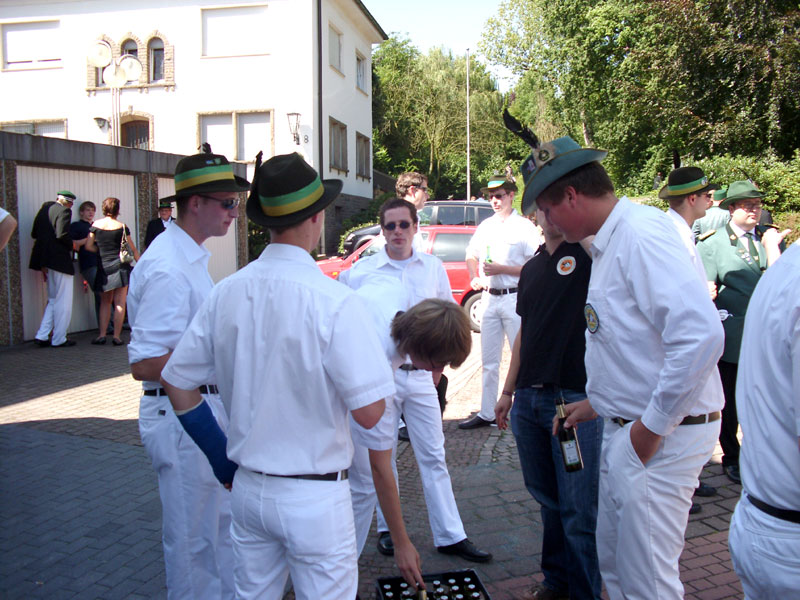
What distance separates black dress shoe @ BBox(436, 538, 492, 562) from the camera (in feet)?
13.0

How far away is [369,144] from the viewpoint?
30.1m

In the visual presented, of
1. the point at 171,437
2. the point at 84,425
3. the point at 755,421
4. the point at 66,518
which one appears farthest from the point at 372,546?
the point at 84,425

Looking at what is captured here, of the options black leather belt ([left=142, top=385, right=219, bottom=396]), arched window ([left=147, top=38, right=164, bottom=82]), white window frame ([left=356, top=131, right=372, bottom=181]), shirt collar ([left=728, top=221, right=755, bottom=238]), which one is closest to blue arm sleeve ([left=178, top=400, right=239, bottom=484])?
black leather belt ([left=142, top=385, right=219, bottom=396])

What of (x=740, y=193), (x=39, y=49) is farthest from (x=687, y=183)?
(x=39, y=49)

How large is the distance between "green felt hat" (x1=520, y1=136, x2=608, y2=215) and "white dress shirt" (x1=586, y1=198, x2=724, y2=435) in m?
0.23

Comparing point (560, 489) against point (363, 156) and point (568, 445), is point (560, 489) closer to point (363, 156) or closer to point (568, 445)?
point (568, 445)

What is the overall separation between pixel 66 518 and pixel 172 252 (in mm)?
2655

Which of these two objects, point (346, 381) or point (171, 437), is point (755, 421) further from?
point (171, 437)

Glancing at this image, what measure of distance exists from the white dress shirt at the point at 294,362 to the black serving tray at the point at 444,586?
1.39m

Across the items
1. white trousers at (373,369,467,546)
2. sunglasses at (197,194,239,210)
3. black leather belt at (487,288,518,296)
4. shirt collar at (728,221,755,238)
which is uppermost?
sunglasses at (197,194,239,210)

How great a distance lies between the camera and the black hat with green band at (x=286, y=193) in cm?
215

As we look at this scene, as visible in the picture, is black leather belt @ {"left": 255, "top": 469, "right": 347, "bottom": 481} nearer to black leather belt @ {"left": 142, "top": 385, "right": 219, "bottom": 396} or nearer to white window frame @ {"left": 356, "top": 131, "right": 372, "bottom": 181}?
black leather belt @ {"left": 142, "top": 385, "right": 219, "bottom": 396}

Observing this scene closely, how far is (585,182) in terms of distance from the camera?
2.56 meters

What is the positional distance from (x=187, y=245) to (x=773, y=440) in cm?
243
